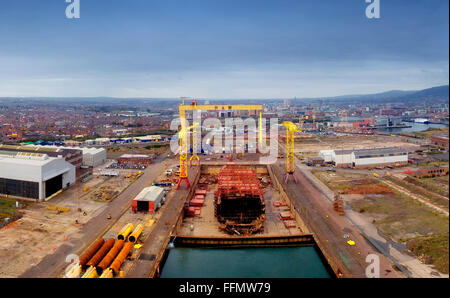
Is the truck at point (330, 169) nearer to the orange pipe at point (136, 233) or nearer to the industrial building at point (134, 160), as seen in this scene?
the industrial building at point (134, 160)

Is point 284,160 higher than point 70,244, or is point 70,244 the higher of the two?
point 284,160

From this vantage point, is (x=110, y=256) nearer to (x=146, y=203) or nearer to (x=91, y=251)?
(x=91, y=251)

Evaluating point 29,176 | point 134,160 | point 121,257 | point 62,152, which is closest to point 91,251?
point 121,257

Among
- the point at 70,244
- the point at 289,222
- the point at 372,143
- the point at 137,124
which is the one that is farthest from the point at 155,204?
the point at 137,124

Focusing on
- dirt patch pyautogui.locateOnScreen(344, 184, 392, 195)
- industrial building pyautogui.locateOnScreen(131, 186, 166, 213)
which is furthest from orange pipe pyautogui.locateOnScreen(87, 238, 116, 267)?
dirt patch pyautogui.locateOnScreen(344, 184, 392, 195)

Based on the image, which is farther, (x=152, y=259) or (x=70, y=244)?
(x=70, y=244)
